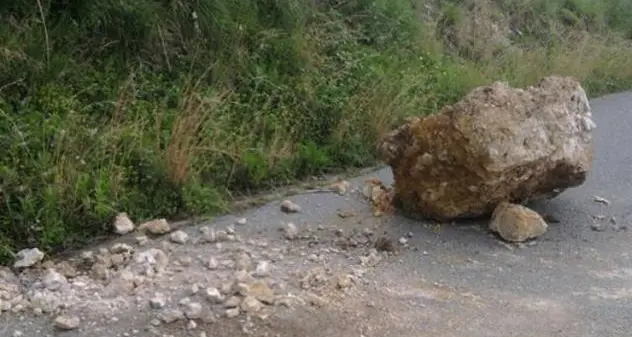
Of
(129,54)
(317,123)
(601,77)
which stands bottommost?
(601,77)

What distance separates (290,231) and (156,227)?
Answer: 2.80 feet

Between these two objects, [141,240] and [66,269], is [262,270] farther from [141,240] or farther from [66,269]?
[66,269]

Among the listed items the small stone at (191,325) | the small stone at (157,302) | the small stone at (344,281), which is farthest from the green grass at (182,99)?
the small stone at (344,281)

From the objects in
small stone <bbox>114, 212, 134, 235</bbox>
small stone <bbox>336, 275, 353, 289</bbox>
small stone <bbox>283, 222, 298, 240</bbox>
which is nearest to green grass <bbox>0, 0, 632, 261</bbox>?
small stone <bbox>114, 212, 134, 235</bbox>

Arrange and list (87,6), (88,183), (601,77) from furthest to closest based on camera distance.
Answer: (601,77), (87,6), (88,183)

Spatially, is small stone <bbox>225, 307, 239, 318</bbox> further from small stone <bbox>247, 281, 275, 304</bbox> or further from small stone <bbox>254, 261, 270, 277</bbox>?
small stone <bbox>254, 261, 270, 277</bbox>

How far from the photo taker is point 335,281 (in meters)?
5.14

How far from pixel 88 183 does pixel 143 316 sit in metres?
1.44

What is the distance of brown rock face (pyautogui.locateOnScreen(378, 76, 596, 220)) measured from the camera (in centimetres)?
609

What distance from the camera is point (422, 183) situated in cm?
638

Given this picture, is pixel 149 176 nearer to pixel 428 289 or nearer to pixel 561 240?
pixel 428 289

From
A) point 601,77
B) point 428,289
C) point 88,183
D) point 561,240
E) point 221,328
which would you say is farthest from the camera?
point 601,77

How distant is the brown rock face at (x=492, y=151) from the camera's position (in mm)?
6086

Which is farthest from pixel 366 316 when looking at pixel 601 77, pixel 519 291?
pixel 601 77
